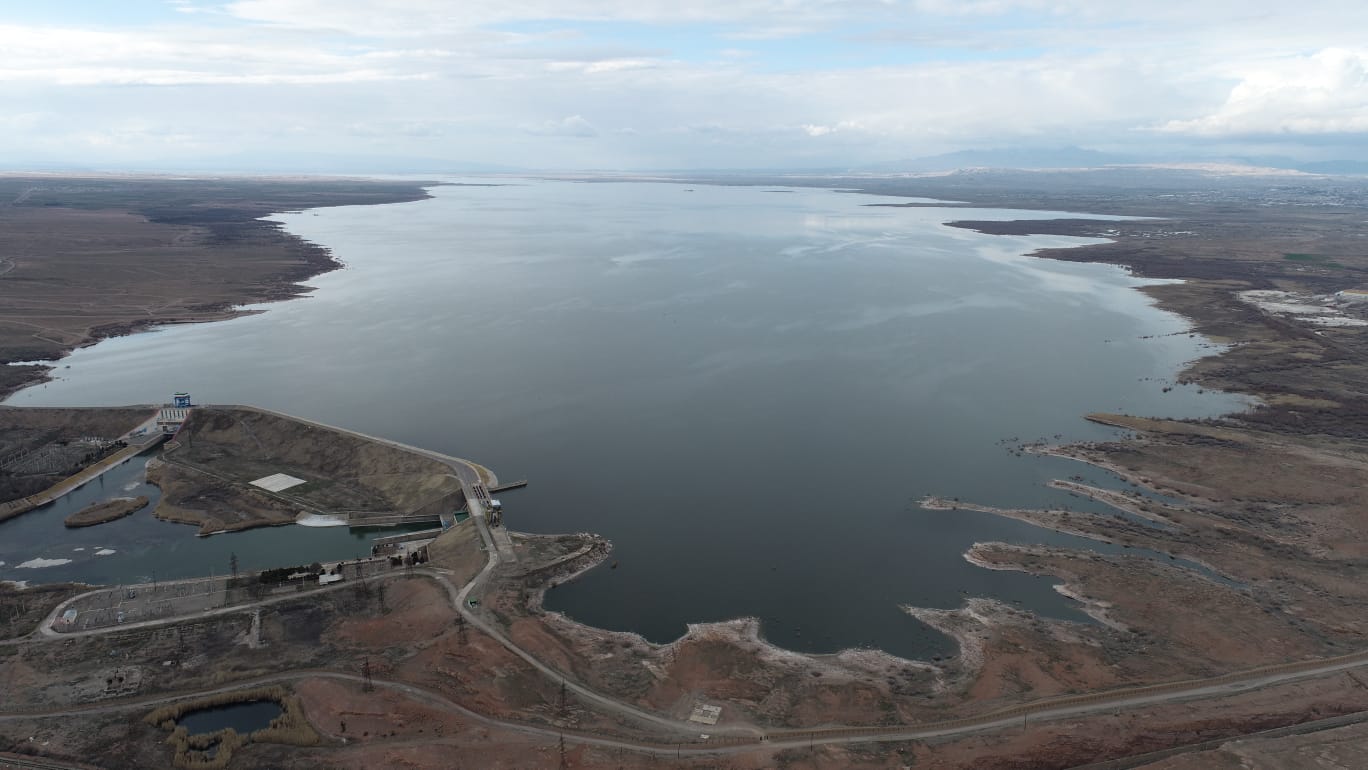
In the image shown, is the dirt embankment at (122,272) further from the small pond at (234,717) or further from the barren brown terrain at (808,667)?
the small pond at (234,717)

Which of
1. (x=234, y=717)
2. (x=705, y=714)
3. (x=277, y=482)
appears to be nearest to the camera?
(x=705, y=714)

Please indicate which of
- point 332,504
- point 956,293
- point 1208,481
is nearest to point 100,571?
point 332,504

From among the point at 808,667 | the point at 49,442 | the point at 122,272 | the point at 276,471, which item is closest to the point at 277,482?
the point at 276,471

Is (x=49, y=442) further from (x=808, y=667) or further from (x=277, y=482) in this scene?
(x=808, y=667)

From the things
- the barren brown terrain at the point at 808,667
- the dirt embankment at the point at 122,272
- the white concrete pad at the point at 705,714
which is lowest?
the white concrete pad at the point at 705,714

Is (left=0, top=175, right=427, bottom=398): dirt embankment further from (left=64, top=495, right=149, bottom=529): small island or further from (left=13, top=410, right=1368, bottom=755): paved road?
(left=13, top=410, right=1368, bottom=755): paved road

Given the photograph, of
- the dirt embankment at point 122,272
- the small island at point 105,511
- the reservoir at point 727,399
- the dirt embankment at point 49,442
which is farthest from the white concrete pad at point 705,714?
the dirt embankment at point 122,272

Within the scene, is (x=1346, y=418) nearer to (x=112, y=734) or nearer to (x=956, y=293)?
(x=956, y=293)

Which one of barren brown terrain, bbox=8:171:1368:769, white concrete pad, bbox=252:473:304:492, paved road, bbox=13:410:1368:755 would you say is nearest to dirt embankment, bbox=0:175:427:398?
white concrete pad, bbox=252:473:304:492
